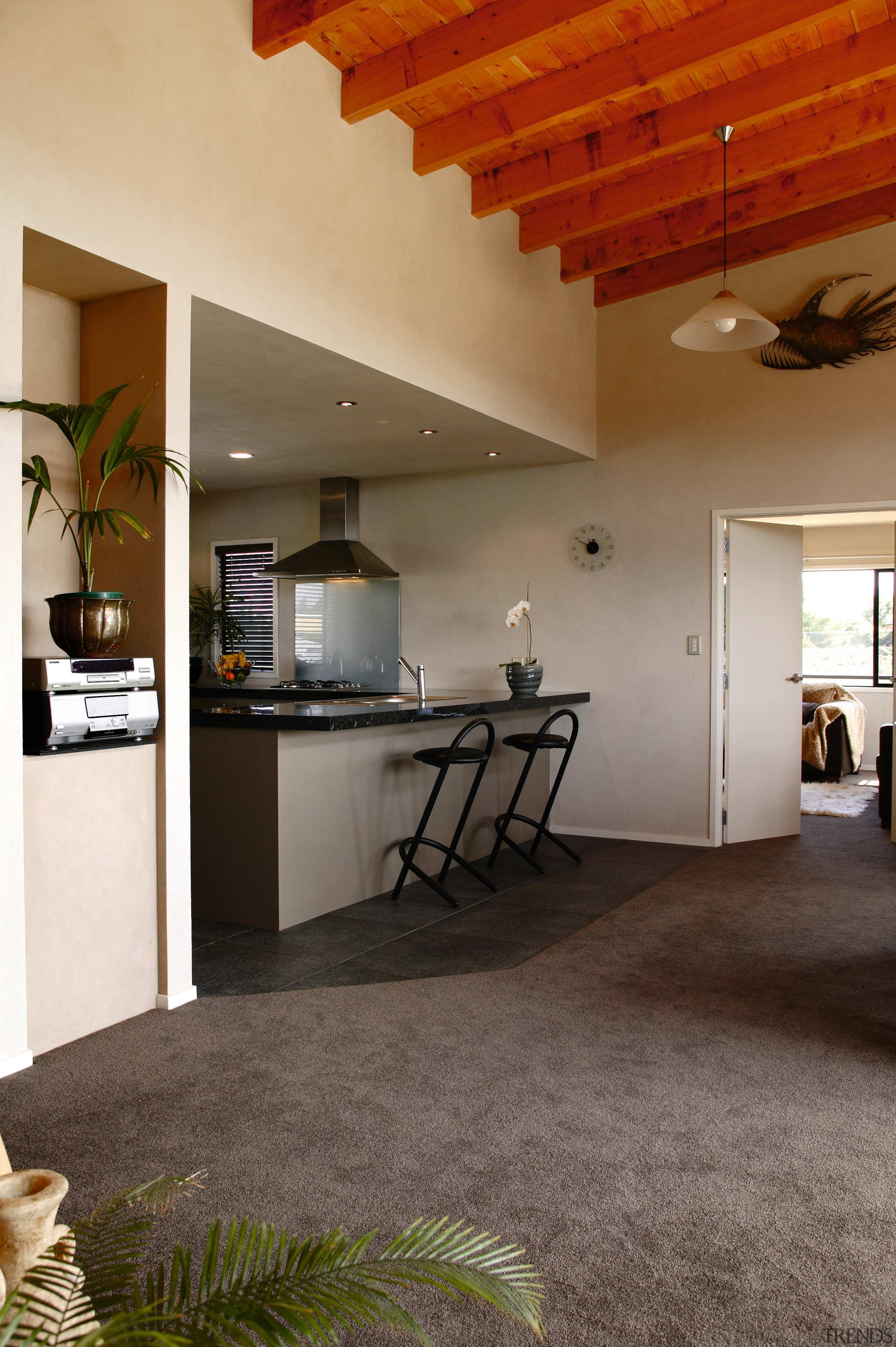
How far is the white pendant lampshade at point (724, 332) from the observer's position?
3707mm

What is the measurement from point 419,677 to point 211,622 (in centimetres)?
256

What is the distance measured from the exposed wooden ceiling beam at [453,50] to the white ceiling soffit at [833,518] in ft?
9.61

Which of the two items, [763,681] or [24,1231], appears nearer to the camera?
[24,1231]

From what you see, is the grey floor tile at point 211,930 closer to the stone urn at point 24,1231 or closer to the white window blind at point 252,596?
the stone urn at point 24,1231

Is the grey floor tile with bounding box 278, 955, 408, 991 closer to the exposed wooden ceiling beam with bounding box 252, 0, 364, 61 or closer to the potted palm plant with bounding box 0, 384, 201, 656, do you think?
the potted palm plant with bounding box 0, 384, 201, 656

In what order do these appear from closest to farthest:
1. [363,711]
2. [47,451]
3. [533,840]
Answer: [47,451] → [363,711] → [533,840]

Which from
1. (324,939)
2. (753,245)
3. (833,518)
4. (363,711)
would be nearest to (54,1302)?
(324,939)

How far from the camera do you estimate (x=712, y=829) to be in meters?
5.66

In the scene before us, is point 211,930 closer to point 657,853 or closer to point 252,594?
point 657,853

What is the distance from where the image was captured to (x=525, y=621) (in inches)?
246

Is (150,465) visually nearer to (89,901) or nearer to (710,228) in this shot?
(89,901)

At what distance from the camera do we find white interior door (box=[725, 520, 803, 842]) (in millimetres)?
5680

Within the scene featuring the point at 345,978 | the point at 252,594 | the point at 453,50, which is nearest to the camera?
the point at 345,978

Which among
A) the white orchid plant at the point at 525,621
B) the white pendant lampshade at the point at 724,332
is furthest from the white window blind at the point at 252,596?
the white pendant lampshade at the point at 724,332
